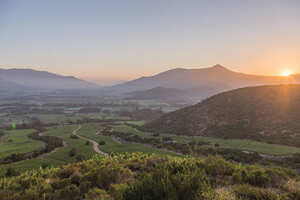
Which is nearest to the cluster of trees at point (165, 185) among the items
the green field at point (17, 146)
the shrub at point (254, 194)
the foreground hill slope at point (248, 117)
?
the shrub at point (254, 194)

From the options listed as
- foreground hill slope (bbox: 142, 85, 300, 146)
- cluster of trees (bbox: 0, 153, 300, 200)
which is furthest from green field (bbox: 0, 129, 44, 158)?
foreground hill slope (bbox: 142, 85, 300, 146)

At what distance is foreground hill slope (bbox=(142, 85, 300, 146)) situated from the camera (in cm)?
4288

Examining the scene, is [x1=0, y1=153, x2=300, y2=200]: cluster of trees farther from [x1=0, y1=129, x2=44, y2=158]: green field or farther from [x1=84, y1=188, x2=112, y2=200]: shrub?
[x1=0, y1=129, x2=44, y2=158]: green field

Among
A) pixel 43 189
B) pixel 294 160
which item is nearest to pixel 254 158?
pixel 294 160

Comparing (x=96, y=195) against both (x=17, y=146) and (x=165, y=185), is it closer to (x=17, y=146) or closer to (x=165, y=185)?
(x=165, y=185)

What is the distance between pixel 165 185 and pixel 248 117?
54.2m

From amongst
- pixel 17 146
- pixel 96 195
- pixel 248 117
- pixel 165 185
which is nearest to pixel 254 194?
pixel 165 185

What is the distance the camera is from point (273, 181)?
9086 millimetres

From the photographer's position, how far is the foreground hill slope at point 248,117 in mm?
42875

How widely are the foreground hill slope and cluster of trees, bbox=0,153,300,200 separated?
33847 mm

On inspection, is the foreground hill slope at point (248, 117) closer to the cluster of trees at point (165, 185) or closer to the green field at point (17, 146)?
the cluster of trees at point (165, 185)

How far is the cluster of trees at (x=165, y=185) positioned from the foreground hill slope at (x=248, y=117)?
111 feet

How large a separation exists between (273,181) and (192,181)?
5.34 metres

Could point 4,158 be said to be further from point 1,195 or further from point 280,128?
point 280,128
